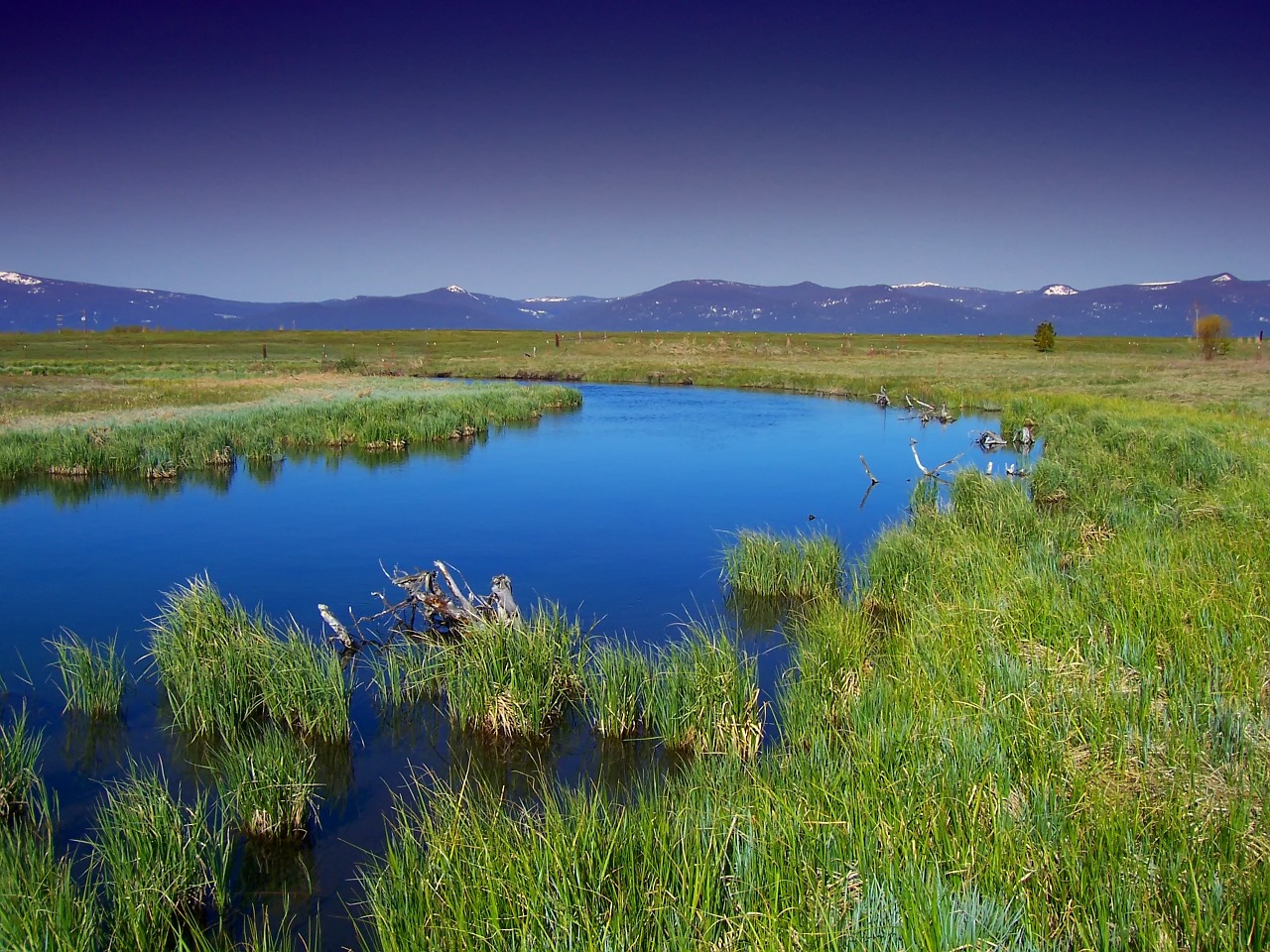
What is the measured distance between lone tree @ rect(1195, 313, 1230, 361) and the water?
39.9 metres

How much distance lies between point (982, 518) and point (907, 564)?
221cm

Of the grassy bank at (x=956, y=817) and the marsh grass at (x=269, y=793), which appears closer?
the grassy bank at (x=956, y=817)

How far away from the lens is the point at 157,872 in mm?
5312

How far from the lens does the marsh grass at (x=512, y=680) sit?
8.42 m

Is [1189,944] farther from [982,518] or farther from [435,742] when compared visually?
[982,518]

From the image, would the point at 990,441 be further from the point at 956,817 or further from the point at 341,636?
the point at 956,817

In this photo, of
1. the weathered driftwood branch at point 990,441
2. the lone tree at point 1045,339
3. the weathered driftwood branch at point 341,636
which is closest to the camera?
the weathered driftwood branch at point 341,636

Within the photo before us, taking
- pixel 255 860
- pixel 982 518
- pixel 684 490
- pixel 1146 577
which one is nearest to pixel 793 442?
pixel 684 490

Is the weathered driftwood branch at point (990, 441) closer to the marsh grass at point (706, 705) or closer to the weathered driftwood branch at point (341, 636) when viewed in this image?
the marsh grass at point (706, 705)

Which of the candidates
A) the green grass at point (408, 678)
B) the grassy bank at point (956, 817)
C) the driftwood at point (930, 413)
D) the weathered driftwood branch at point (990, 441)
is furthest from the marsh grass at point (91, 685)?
the driftwood at point (930, 413)

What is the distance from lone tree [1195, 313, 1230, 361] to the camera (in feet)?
197

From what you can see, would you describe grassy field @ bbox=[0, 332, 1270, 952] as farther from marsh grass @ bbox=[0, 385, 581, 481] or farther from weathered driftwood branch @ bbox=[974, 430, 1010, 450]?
marsh grass @ bbox=[0, 385, 581, 481]

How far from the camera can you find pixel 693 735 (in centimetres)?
801

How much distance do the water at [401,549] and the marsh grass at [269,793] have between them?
0.62ft
